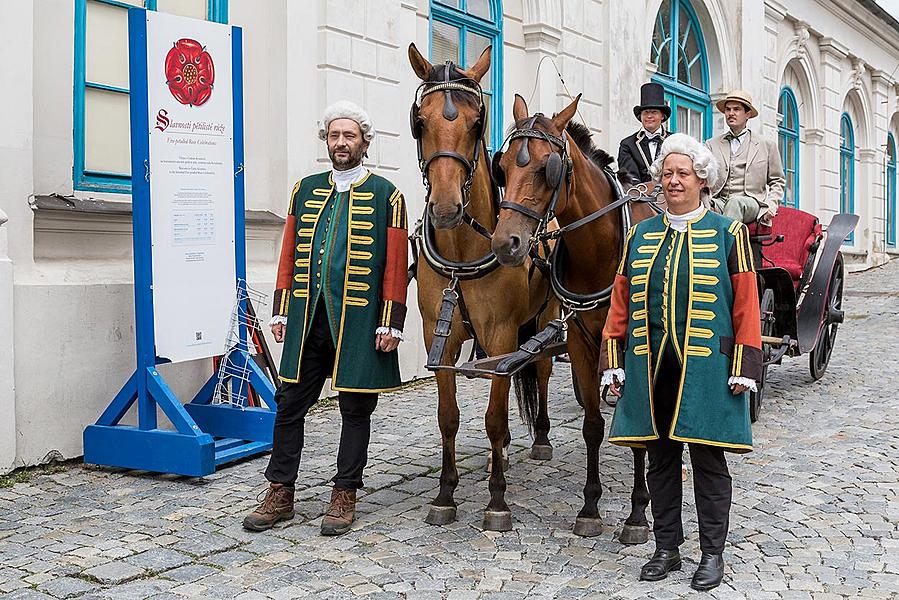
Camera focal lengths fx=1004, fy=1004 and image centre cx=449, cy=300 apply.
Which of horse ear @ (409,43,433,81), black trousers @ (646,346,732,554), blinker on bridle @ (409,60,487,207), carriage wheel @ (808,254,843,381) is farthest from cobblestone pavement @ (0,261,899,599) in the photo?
horse ear @ (409,43,433,81)

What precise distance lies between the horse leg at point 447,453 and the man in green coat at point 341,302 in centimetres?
23

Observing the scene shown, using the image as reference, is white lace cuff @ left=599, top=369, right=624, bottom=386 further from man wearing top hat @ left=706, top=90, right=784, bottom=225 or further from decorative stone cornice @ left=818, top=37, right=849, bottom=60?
decorative stone cornice @ left=818, top=37, right=849, bottom=60

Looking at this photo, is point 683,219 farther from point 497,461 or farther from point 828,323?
point 828,323

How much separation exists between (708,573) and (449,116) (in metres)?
2.08

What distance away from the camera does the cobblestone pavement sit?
12.6ft

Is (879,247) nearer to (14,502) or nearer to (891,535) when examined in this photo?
(891,535)

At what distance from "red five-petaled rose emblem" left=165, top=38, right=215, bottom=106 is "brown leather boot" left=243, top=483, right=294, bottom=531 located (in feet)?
7.53

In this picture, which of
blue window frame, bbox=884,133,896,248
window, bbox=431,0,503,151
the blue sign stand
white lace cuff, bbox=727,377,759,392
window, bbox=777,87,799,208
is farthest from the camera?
blue window frame, bbox=884,133,896,248

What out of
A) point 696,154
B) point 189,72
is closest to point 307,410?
point 696,154

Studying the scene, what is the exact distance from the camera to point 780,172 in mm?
7254

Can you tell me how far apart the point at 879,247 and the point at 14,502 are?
20.4 metres

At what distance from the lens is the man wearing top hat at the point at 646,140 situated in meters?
6.36

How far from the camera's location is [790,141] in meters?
17.9

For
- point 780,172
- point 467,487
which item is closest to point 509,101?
point 780,172
